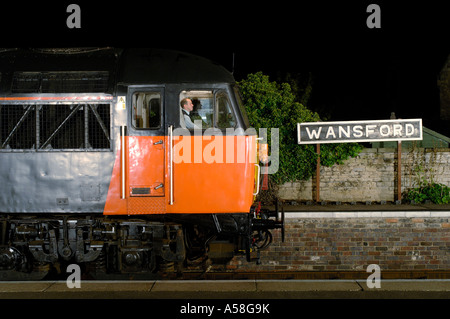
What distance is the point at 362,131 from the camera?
1087 cm

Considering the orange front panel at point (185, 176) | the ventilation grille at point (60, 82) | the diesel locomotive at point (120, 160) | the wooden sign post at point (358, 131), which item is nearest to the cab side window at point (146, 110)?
the diesel locomotive at point (120, 160)

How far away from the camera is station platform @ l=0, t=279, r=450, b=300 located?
6.73m

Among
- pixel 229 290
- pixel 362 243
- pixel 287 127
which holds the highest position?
pixel 287 127

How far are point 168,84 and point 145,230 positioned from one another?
227 centimetres

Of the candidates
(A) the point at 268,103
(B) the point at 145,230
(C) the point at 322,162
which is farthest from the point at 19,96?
(C) the point at 322,162

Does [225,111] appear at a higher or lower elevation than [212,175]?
higher

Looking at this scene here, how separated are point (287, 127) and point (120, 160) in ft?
17.8

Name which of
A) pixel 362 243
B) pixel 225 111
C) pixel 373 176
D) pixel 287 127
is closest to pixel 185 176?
pixel 225 111

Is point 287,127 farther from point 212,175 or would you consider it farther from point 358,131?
point 212,175


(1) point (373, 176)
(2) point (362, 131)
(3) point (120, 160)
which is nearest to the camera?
(3) point (120, 160)

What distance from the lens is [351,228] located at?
9.48m

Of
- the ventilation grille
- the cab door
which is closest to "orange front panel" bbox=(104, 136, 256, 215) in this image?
the cab door

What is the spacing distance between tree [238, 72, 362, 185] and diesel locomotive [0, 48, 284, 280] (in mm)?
4195

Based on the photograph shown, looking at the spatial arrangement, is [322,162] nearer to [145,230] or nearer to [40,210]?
[145,230]
